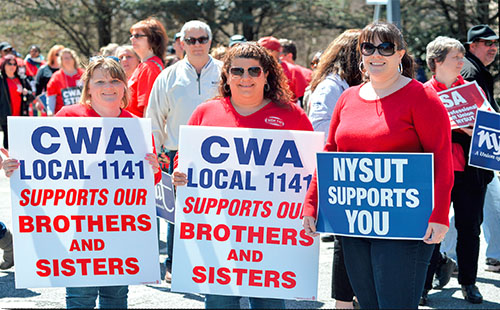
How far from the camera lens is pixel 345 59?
5027 mm

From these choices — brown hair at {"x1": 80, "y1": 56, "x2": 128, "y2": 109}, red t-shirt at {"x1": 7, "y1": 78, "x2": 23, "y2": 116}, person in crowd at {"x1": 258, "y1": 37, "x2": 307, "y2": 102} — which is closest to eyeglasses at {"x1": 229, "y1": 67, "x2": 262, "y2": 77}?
brown hair at {"x1": 80, "y1": 56, "x2": 128, "y2": 109}

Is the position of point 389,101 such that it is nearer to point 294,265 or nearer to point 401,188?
point 401,188

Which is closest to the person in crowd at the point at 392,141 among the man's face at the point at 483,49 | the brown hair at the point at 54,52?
the man's face at the point at 483,49

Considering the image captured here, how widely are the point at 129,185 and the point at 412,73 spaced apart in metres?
1.80

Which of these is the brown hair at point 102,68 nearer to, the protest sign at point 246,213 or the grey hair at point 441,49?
the protest sign at point 246,213

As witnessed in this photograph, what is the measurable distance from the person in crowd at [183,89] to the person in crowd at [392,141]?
233cm

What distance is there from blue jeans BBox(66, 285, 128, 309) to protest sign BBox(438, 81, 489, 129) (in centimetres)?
278

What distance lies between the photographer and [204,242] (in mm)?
4039

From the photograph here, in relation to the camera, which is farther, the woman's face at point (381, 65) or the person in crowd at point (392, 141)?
the woman's face at point (381, 65)

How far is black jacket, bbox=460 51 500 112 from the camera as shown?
603 cm

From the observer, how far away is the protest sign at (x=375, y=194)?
354cm

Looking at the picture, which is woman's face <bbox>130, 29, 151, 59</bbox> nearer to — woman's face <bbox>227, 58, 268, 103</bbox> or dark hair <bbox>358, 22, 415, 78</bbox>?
woman's face <bbox>227, 58, 268, 103</bbox>

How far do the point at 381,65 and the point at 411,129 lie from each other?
359mm

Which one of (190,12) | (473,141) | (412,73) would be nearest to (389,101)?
(412,73)
